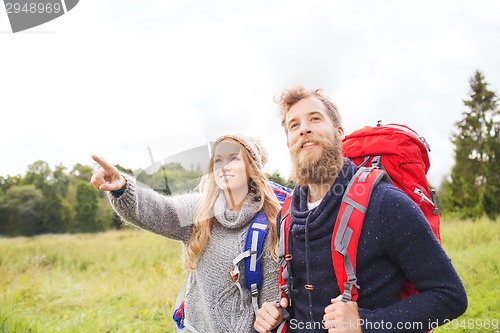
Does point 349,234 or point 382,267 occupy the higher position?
point 349,234

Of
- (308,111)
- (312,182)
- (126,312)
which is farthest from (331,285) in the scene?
(126,312)

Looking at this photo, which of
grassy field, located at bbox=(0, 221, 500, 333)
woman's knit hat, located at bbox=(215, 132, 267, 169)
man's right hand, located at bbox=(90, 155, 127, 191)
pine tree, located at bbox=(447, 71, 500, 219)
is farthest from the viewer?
pine tree, located at bbox=(447, 71, 500, 219)

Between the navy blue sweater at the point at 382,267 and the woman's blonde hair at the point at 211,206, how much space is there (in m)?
0.65

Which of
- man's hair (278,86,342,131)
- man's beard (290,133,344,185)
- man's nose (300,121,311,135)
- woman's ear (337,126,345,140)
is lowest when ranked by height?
man's beard (290,133,344,185)

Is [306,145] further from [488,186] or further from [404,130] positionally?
[488,186]

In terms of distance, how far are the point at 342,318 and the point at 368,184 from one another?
1.79 ft

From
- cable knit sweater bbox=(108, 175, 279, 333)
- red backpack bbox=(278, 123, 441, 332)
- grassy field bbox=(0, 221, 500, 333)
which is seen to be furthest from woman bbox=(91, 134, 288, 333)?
grassy field bbox=(0, 221, 500, 333)

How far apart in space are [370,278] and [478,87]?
73.1ft

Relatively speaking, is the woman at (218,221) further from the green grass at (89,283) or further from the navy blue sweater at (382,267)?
the green grass at (89,283)

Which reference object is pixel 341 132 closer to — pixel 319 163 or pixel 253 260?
pixel 319 163

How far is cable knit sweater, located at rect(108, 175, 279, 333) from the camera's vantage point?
2520mm

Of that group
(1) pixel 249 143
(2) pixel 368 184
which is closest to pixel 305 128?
(2) pixel 368 184

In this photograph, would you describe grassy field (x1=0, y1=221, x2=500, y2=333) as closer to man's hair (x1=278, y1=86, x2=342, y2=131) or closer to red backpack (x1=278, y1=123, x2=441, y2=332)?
red backpack (x1=278, y1=123, x2=441, y2=332)

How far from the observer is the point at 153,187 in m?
3.04
